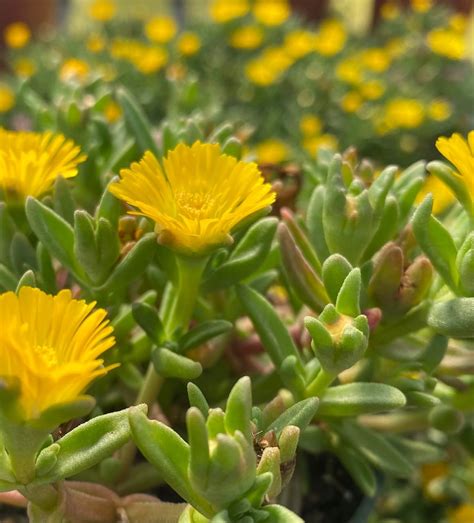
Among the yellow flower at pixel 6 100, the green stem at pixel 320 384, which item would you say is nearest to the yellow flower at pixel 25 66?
the yellow flower at pixel 6 100

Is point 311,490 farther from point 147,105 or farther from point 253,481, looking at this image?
point 147,105

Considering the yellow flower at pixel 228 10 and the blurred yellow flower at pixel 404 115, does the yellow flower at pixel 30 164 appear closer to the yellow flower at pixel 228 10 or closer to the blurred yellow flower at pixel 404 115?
the blurred yellow flower at pixel 404 115

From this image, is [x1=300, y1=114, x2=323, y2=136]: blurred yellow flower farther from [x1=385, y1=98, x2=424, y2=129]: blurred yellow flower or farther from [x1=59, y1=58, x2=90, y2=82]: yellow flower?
[x1=59, y1=58, x2=90, y2=82]: yellow flower

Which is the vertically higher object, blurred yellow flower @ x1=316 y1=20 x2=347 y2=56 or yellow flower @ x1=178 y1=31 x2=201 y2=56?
yellow flower @ x1=178 y1=31 x2=201 y2=56

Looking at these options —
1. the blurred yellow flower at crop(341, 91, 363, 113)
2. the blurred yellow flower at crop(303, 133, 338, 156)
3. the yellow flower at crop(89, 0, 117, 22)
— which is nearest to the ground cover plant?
the blurred yellow flower at crop(303, 133, 338, 156)

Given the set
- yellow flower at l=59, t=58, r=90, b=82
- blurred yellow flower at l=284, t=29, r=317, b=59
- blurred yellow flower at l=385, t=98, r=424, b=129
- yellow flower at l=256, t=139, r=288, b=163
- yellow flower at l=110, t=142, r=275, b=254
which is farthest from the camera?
blurred yellow flower at l=284, t=29, r=317, b=59

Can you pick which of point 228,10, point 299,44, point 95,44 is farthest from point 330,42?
point 95,44

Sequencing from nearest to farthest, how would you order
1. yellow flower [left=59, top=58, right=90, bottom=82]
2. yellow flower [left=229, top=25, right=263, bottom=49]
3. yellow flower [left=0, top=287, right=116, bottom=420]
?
yellow flower [left=0, top=287, right=116, bottom=420] → yellow flower [left=59, top=58, right=90, bottom=82] → yellow flower [left=229, top=25, right=263, bottom=49]

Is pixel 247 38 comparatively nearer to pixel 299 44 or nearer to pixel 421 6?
pixel 299 44
